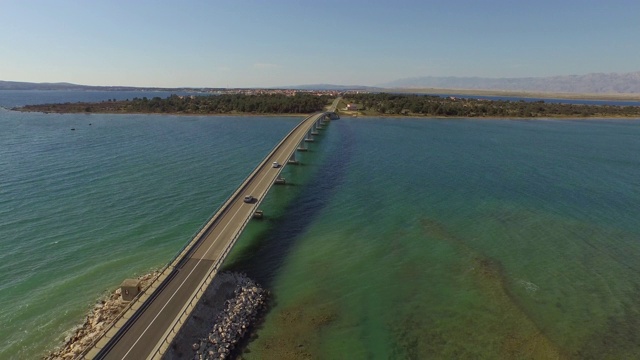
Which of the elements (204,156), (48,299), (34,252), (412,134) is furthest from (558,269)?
(412,134)

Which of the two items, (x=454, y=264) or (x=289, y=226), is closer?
(x=454, y=264)

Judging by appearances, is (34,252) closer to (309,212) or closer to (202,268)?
(202,268)

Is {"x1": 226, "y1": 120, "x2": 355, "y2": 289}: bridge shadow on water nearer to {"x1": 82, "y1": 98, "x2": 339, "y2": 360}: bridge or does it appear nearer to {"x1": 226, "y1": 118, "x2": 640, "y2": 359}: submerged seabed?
{"x1": 226, "y1": 118, "x2": 640, "y2": 359}: submerged seabed

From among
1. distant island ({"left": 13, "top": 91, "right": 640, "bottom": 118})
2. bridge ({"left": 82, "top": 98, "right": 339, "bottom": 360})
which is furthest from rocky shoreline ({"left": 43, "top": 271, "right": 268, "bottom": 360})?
distant island ({"left": 13, "top": 91, "right": 640, "bottom": 118})

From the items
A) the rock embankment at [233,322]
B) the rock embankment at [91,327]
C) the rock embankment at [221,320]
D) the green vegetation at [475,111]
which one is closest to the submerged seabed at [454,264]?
the rock embankment at [233,322]

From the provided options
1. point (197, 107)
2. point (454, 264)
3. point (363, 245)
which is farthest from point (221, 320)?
point (197, 107)

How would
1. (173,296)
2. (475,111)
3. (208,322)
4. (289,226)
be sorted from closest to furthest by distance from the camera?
1. (208,322)
2. (173,296)
3. (289,226)
4. (475,111)

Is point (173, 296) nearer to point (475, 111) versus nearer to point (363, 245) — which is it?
point (363, 245)

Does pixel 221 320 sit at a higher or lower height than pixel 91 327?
lower
